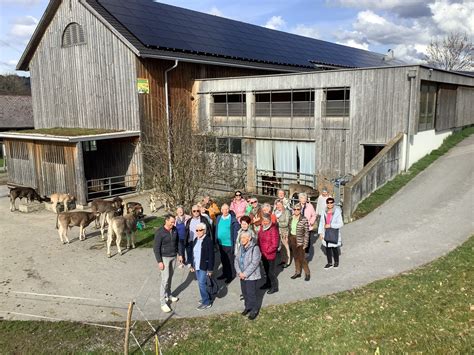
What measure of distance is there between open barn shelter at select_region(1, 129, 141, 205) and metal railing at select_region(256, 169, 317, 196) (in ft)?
19.6

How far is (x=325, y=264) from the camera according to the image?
1008 centimetres

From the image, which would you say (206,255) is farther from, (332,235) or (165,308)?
(332,235)

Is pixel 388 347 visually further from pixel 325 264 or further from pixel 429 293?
pixel 325 264

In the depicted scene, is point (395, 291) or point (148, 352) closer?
point (148, 352)

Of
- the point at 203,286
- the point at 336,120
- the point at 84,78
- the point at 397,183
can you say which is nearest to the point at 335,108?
the point at 336,120

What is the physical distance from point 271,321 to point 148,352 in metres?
2.24

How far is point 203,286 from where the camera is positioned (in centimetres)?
820

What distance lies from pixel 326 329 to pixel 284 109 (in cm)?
1357

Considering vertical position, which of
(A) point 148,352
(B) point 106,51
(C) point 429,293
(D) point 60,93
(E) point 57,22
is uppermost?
(E) point 57,22

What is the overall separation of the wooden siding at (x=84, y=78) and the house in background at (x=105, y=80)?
0.05 metres

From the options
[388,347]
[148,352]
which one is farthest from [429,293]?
[148,352]

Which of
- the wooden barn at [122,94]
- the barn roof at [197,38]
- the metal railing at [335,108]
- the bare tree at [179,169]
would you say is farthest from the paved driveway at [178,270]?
the barn roof at [197,38]

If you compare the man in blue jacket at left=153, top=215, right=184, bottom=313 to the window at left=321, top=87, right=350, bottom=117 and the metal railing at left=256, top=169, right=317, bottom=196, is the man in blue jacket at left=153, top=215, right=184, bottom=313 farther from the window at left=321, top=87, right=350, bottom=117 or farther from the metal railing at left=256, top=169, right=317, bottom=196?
the window at left=321, top=87, right=350, bottom=117

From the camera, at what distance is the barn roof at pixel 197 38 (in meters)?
20.2
